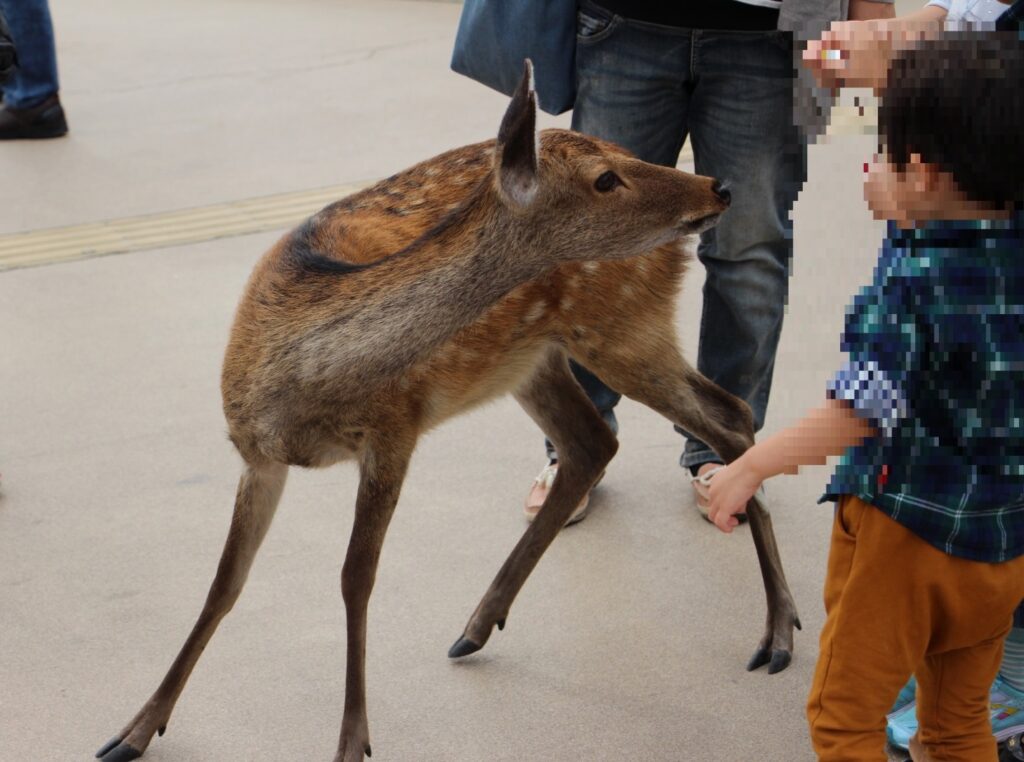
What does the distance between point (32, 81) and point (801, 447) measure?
6.60 meters

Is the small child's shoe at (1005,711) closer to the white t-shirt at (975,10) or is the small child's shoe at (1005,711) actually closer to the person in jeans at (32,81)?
the white t-shirt at (975,10)

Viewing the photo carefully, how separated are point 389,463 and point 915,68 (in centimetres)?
133

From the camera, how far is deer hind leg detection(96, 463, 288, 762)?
303 centimetres

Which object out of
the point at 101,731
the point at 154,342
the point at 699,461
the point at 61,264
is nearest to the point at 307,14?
the point at 61,264

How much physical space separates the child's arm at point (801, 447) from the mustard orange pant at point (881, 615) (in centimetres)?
19

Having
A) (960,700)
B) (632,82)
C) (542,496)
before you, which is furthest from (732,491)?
(542,496)

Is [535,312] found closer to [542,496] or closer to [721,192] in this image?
[721,192]

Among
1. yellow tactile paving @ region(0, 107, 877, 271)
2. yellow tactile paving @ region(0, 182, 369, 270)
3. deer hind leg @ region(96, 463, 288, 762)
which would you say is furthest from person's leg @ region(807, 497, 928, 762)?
yellow tactile paving @ region(0, 182, 369, 270)

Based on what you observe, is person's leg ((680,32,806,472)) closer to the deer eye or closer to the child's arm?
the deer eye

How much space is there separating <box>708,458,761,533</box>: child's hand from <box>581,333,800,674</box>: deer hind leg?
3.44 feet

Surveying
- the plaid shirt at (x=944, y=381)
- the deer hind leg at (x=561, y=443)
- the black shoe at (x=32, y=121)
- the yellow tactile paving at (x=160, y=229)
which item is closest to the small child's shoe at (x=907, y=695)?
the plaid shirt at (x=944, y=381)

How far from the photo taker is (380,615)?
3555 mm

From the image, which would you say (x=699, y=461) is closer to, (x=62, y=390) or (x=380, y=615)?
(x=380, y=615)

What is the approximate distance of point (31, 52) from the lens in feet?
24.9
